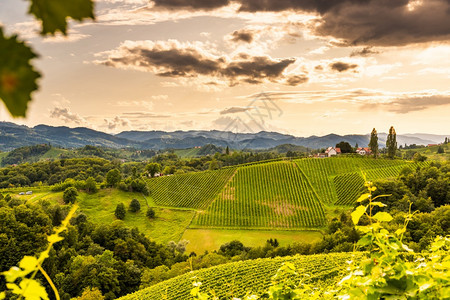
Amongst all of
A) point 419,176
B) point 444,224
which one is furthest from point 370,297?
point 419,176

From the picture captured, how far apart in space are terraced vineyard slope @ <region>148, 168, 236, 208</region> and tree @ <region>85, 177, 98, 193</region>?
57.6ft

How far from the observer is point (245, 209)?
7700 centimetres

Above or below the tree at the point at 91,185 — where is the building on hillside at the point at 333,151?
above

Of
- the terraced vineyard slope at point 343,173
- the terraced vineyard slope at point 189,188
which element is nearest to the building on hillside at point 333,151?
the terraced vineyard slope at point 343,173

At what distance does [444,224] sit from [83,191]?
87.4 meters

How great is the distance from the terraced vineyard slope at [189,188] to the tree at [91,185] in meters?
17.5

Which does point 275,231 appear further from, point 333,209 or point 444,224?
point 444,224

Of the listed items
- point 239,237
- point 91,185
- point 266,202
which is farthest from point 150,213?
point 266,202

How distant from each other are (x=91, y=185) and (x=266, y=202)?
52.9 metres

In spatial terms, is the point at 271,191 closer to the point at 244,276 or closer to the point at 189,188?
the point at 189,188

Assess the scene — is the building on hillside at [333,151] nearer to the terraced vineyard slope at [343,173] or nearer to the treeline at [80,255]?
the terraced vineyard slope at [343,173]

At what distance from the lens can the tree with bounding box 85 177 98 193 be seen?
83.8 m

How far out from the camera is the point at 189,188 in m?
94.1

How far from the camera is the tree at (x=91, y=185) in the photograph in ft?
275
